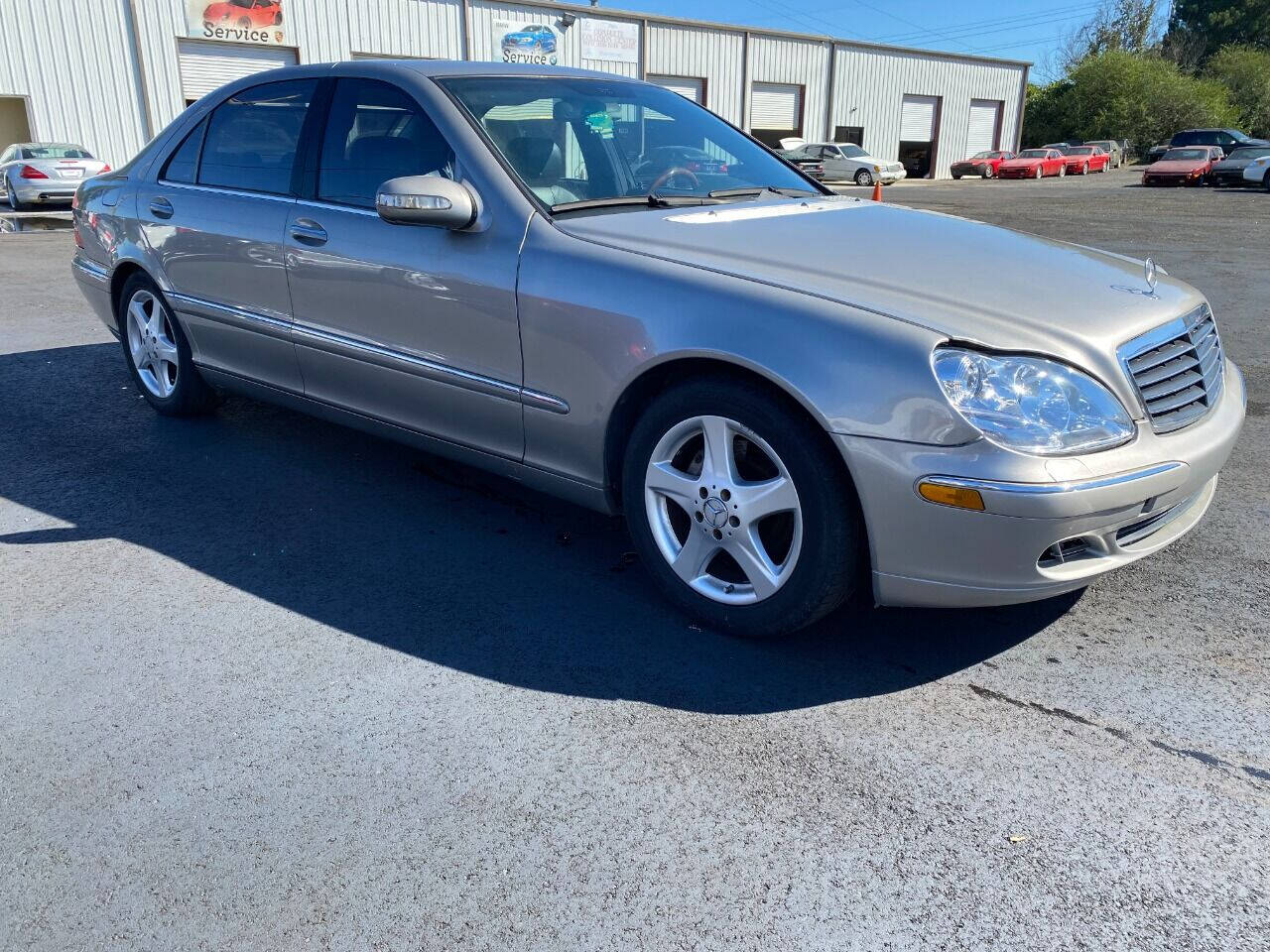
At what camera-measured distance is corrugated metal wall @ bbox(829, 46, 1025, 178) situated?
4097 centimetres

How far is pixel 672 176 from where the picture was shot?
375cm

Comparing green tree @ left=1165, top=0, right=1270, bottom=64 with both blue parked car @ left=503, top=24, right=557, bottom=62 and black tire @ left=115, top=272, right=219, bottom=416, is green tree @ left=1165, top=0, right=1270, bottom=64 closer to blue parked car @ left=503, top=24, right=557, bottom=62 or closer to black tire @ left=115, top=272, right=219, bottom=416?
blue parked car @ left=503, top=24, right=557, bottom=62

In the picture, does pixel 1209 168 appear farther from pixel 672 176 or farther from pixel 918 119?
pixel 672 176

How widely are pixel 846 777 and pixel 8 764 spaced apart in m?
1.97

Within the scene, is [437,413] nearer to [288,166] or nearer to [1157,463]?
[288,166]

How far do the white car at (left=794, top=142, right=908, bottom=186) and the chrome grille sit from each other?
32965 millimetres

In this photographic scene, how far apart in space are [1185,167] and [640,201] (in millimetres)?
34157

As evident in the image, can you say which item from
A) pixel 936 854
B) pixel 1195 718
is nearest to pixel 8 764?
pixel 936 854

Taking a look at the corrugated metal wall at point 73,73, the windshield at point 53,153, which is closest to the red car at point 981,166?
the corrugated metal wall at point 73,73

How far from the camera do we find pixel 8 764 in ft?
8.01

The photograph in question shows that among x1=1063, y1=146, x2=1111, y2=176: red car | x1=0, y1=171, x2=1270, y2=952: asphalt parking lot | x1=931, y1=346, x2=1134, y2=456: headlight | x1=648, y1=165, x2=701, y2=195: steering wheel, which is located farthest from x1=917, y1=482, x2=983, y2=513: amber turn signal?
x1=1063, y1=146, x2=1111, y2=176: red car

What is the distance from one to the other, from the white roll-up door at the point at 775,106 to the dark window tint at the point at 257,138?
35833mm

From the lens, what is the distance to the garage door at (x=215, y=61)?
25.9 m

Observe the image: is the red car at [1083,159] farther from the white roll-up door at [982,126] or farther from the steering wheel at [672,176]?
the steering wheel at [672,176]
